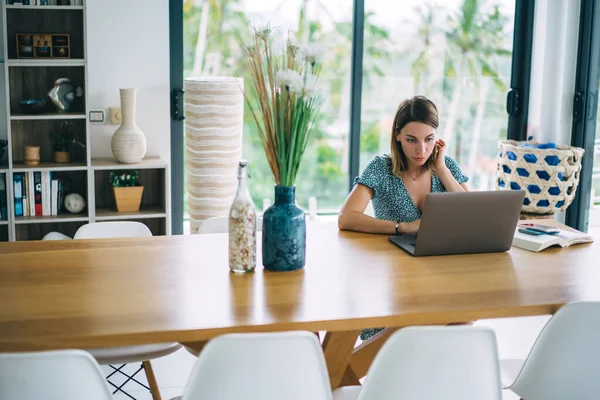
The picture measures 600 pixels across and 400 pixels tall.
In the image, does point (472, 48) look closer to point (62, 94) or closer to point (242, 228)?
point (62, 94)

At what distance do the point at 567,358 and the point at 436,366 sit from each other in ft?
1.59

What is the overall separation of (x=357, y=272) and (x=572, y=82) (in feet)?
11.2

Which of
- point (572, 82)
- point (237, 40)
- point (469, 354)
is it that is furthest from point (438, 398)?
point (572, 82)

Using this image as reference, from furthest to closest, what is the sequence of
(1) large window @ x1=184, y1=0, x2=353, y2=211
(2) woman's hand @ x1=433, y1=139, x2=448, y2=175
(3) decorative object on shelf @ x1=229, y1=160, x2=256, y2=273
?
(1) large window @ x1=184, y1=0, x2=353, y2=211 < (2) woman's hand @ x1=433, y1=139, x2=448, y2=175 < (3) decorative object on shelf @ x1=229, y1=160, x2=256, y2=273

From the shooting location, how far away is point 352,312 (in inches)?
85.5

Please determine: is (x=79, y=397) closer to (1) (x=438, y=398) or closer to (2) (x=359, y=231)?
(1) (x=438, y=398)

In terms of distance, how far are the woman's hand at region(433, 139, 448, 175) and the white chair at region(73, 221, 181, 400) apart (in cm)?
124

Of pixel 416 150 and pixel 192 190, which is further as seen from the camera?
pixel 192 190

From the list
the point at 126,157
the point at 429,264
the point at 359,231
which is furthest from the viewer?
the point at 126,157

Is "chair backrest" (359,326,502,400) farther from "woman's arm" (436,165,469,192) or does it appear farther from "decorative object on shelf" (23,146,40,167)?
"decorative object on shelf" (23,146,40,167)

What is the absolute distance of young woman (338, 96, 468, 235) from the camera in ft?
10.7

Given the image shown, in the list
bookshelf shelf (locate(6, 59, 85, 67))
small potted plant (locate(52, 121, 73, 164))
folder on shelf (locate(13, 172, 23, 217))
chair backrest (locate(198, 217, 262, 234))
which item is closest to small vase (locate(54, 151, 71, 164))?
small potted plant (locate(52, 121, 73, 164))

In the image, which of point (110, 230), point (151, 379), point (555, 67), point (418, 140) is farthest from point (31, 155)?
point (555, 67)

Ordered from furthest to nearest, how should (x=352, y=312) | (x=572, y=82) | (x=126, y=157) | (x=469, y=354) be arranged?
(x=572, y=82)
(x=126, y=157)
(x=352, y=312)
(x=469, y=354)
